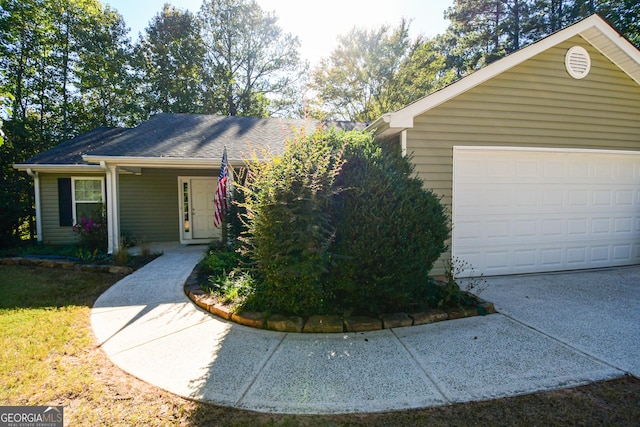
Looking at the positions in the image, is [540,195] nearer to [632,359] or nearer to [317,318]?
[632,359]

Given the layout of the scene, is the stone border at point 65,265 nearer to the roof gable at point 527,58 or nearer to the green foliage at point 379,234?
the green foliage at point 379,234

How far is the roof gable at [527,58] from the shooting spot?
508cm

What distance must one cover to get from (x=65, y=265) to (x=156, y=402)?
601 cm

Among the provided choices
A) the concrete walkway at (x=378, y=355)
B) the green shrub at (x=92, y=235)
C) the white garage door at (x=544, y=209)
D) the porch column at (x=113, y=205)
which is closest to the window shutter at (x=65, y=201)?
the green shrub at (x=92, y=235)

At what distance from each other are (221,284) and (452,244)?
393 centimetres

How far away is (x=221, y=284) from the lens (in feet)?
15.6

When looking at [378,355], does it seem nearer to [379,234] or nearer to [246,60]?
[379,234]

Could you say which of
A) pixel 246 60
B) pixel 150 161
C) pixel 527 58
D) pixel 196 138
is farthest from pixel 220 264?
pixel 246 60

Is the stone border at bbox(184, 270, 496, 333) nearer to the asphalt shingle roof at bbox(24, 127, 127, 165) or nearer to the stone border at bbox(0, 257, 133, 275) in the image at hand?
the stone border at bbox(0, 257, 133, 275)

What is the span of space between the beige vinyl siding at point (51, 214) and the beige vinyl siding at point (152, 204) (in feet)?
3.22

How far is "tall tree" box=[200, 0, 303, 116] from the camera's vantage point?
21.0 m

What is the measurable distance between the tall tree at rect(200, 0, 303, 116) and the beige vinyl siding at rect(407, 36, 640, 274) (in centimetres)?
1810

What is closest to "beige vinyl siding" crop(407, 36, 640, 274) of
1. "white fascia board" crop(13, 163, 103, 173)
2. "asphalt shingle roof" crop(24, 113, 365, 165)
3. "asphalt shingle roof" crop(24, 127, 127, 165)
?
"asphalt shingle roof" crop(24, 113, 365, 165)

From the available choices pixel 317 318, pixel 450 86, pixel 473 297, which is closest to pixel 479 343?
pixel 473 297
